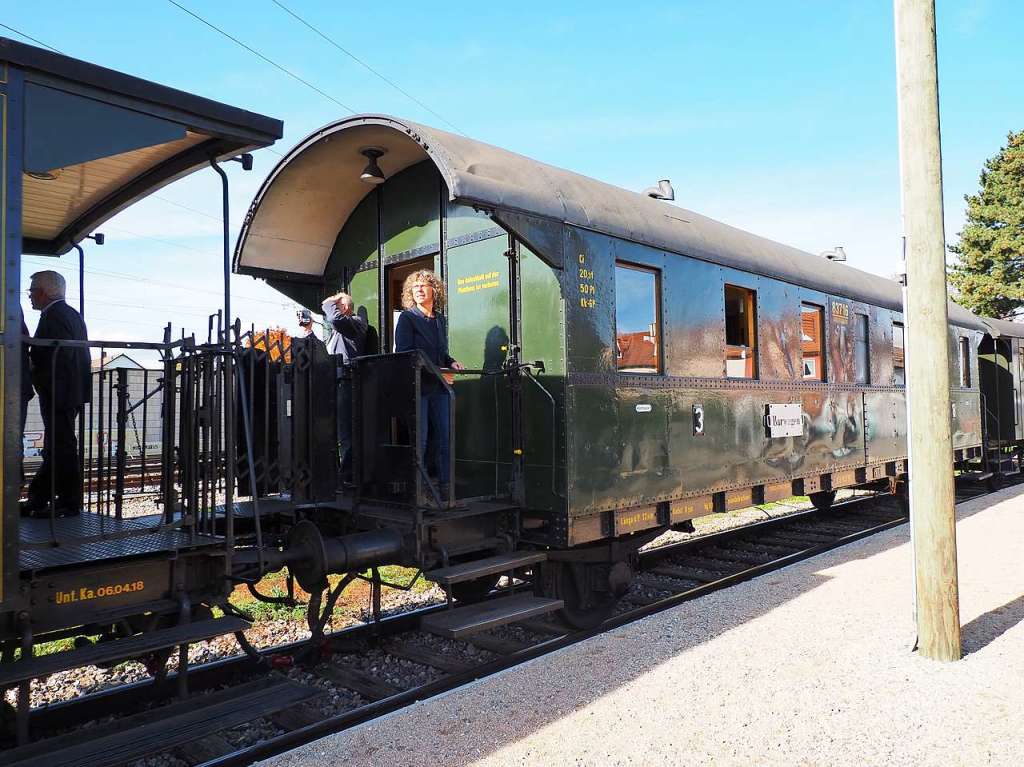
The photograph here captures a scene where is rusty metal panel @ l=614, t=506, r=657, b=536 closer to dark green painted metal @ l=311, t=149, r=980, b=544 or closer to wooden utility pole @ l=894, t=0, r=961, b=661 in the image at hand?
dark green painted metal @ l=311, t=149, r=980, b=544

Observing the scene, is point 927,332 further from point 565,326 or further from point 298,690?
point 298,690

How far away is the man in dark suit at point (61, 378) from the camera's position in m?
4.48

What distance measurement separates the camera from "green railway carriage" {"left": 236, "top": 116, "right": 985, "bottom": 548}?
17.5ft

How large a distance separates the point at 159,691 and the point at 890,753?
12.9ft

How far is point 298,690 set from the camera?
388 centimetres

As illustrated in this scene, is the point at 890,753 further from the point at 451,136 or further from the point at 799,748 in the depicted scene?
the point at 451,136

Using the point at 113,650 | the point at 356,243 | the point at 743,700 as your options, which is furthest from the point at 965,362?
the point at 113,650

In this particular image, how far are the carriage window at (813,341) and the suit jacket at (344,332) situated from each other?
17.5 feet

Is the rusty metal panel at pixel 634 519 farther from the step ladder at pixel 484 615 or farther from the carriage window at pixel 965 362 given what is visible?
the carriage window at pixel 965 362

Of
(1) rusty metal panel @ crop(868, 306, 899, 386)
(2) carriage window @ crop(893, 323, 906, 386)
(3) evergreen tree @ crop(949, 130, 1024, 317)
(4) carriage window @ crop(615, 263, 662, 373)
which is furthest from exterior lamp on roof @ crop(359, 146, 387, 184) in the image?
(3) evergreen tree @ crop(949, 130, 1024, 317)

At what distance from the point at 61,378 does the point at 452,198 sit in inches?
105

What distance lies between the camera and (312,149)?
593cm

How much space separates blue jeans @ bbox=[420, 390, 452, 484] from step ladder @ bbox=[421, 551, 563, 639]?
66cm

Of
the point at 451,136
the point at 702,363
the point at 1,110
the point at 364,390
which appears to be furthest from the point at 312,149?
the point at 702,363
